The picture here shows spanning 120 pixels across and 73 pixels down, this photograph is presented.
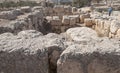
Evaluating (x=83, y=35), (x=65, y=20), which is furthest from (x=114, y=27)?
(x=65, y=20)

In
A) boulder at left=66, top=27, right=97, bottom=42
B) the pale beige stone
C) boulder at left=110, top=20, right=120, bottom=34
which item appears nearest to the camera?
boulder at left=66, top=27, right=97, bottom=42

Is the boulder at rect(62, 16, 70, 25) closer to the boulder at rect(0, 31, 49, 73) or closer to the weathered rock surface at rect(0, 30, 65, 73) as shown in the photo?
the weathered rock surface at rect(0, 30, 65, 73)

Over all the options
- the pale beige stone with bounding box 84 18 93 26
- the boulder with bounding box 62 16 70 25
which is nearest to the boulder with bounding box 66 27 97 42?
the pale beige stone with bounding box 84 18 93 26

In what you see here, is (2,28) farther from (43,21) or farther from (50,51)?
(43,21)

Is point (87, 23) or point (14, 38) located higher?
point (14, 38)

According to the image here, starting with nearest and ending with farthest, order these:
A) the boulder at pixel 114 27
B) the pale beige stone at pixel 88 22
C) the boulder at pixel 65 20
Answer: the boulder at pixel 114 27 < the pale beige stone at pixel 88 22 < the boulder at pixel 65 20

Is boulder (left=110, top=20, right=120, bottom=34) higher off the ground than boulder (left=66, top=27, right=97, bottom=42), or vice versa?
boulder (left=66, top=27, right=97, bottom=42)

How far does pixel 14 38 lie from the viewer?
12.4 ft

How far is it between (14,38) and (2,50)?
2.07 feet

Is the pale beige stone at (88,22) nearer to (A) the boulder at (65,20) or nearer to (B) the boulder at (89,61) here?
(A) the boulder at (65,20)

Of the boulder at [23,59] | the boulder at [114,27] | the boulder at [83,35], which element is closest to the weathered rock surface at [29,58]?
the boulder at [23,59]

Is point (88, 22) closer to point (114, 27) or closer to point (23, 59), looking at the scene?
point (114, 27)

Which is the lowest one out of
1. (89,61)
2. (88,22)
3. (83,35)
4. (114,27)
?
(88,22)

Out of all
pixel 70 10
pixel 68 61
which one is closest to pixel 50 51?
pixel 68 61
